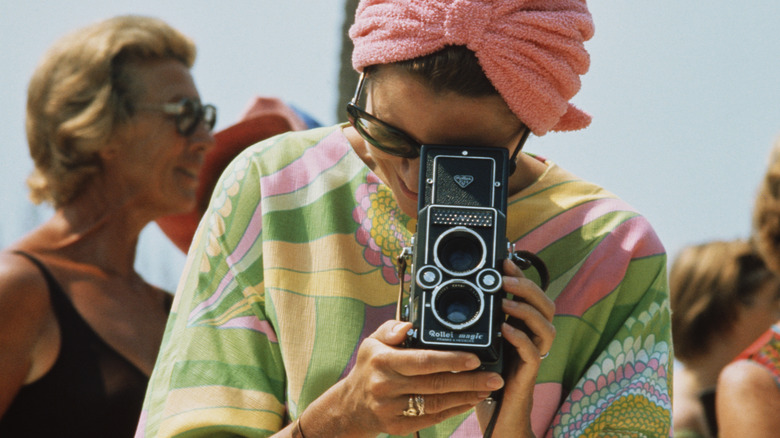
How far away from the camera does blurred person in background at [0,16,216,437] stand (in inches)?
Answer: 123

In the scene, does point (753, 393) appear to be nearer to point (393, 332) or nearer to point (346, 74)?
point (393, 332)

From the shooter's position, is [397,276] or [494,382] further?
[397,276]

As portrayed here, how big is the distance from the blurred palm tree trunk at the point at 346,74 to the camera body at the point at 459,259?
2240 millimetres

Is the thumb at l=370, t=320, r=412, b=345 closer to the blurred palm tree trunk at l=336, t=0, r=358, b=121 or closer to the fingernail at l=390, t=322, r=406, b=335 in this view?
the fingernail at l=390, t=322, r=406, b=335

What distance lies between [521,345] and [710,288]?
317 centimetres

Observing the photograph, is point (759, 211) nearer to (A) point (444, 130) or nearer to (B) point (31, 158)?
(A) point (444, 130)

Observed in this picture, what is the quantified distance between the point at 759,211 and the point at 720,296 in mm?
1282

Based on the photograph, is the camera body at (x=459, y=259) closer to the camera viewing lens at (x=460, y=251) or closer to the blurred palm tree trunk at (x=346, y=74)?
the camera viewing lens at (x=460, y=251)

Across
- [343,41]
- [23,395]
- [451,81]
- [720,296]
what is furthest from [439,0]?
[720,296]

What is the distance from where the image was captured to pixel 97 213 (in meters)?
3.65

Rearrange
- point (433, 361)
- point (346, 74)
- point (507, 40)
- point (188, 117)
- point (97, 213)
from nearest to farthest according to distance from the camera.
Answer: point (433, 361), point (507, 40), point (97, 213), point (188, 117), point (346, 74)

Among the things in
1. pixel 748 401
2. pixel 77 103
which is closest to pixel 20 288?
pixel 77 103

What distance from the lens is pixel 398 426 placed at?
5.91ft

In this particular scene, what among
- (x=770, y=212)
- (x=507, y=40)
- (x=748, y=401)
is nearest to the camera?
(x=507, y=40)
